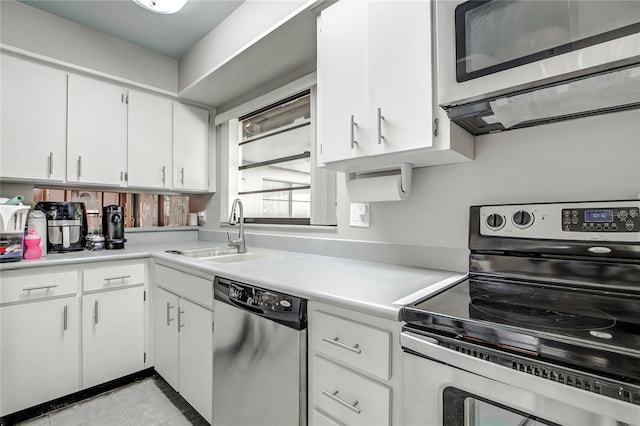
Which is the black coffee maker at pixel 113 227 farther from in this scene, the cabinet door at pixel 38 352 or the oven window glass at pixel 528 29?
the oven window glass at pixel 528 29

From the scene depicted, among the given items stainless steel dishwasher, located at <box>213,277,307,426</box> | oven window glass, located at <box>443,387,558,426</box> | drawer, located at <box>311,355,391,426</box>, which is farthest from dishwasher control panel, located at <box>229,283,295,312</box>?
oven window glass, located at <box>443,387,558,426</box>

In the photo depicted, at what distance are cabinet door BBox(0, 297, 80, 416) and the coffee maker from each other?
507 millimetres

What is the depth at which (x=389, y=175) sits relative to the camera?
1472 millimetres

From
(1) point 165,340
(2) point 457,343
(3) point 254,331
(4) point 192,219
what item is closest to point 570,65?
Result: (2) point 457,343

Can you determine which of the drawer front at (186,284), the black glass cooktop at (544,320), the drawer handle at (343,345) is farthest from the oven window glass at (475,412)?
the drawer front at (186,284)

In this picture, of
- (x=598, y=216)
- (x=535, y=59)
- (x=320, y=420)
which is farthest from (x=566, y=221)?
(x=320, y=420)

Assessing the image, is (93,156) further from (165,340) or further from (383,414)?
(383,414)

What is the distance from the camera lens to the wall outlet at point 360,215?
165cm

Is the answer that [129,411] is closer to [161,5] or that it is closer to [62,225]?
[62,225]

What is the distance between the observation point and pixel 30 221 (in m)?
1.97

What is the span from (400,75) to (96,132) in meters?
2.26

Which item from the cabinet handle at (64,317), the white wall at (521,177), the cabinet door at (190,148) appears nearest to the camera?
the white wall at (521,177)

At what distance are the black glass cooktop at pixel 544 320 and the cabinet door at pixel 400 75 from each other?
0.56 meters

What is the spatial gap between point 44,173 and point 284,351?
2.08 m
